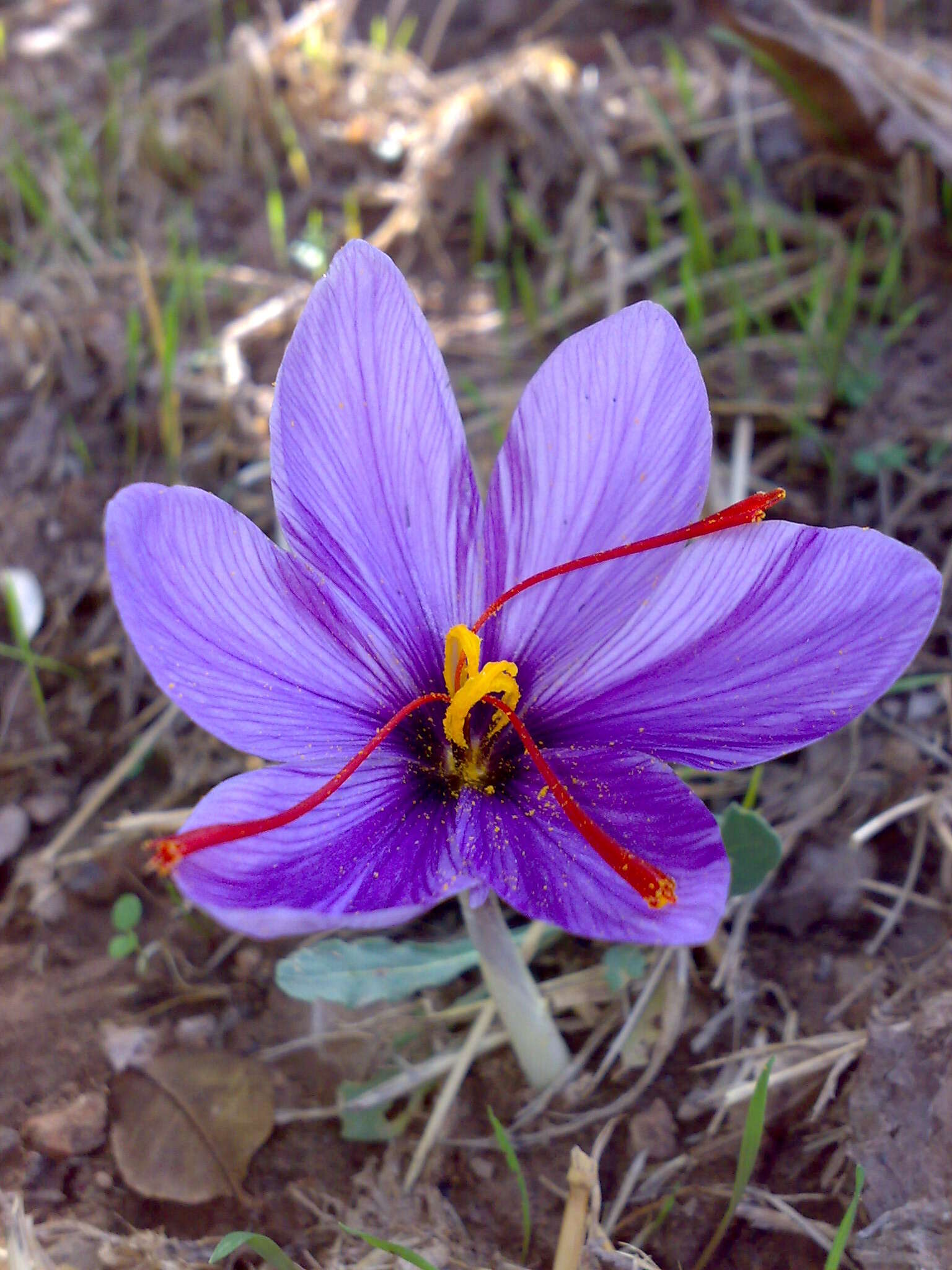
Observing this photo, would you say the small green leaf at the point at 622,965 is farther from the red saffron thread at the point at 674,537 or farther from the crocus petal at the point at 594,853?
the red saffron thread at the point at 674,537

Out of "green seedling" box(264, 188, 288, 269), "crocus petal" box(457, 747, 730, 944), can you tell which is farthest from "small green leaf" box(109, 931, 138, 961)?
"green seedling" box(264, 188, 288, 269)

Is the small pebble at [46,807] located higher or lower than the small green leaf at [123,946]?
higher

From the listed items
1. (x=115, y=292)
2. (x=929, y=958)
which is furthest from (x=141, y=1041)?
(x=115, y=292)

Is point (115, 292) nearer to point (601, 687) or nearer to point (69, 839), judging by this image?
point (69, 839)

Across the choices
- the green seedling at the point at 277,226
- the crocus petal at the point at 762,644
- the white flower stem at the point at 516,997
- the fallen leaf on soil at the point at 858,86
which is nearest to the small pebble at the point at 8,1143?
the white flower stem at the point at 516,997

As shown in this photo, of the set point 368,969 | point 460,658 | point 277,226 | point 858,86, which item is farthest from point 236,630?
point 858,86
